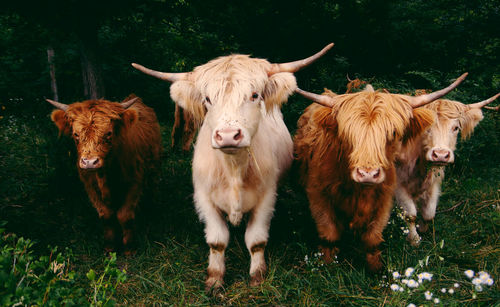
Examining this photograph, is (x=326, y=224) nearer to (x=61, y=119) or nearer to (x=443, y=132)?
(x=443, y=132)

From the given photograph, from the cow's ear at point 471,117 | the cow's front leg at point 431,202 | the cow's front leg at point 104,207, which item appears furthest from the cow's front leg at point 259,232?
the cow's ear at point 471,117

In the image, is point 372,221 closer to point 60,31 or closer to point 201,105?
point 201,105

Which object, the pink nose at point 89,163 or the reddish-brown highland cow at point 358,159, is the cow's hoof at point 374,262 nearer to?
the reddish-brown highland cow at point 358,159

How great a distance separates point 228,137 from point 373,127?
3.56 feet

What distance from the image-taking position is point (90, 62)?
5031mm

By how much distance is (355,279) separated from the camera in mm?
3072

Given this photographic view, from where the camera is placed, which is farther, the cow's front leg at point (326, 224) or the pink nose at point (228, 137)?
the cow's front leg at point (326, 224)

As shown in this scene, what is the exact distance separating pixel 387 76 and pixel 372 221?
138 inches

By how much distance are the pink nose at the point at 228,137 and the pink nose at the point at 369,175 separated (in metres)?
0.87

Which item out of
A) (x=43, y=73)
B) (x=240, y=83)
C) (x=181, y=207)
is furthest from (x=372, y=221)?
(x=43, y=73)

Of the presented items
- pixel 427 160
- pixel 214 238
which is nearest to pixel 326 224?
pixel 214 238

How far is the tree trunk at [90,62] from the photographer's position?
4855 mm

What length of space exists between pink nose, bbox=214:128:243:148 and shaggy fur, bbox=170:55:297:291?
0.30 feet

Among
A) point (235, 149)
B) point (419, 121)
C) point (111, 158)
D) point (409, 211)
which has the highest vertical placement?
point (419, 121)
